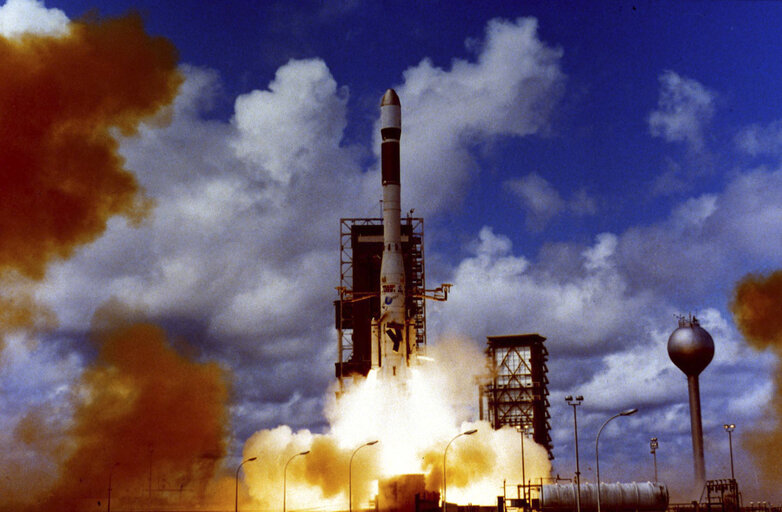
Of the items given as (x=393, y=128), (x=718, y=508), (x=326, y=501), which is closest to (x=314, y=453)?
(x=326, y=501)

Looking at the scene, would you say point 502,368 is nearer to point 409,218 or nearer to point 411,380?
point 409,218

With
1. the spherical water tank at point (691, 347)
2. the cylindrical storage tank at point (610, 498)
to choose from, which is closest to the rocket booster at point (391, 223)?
the cylindrical storage tank at point (610, 498)

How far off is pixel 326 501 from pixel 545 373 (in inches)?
2333

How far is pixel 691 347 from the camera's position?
115 meters

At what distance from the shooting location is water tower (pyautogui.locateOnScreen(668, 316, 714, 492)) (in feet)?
377

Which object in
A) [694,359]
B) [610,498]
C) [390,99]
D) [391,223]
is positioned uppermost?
[390,99]

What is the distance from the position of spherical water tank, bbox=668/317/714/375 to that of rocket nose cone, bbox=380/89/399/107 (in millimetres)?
48851

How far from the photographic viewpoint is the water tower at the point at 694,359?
11494 centimetres

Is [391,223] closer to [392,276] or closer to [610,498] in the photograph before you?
[392,276]

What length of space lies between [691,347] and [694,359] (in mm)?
1908

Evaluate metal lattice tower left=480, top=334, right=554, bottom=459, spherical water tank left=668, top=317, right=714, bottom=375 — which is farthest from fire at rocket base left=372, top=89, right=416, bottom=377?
metal lattice tower left=480, top=334, right=554, bottom=459

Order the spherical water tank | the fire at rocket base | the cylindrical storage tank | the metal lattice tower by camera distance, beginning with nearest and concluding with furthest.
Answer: the fire at rocket base
the cylindrical storage tank
the spherical water tank
the metal lattice tower

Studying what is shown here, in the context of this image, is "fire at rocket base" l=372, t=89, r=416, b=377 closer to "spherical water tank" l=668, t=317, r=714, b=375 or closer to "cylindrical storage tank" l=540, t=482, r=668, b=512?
"cylindrical storage tank" l=540, t=482, r=668, b=512

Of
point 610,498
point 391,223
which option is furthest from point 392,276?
point 610,498
